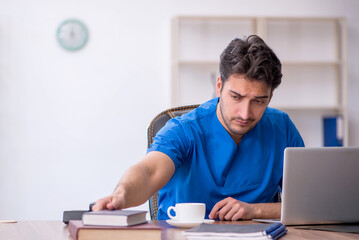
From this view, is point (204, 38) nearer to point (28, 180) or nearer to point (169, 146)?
point (28, 180)

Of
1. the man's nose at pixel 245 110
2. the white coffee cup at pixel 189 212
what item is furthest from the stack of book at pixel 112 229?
the man's nose at pixel 245 110

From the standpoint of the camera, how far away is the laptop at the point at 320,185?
53.1 inches

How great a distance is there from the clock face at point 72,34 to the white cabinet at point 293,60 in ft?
2.43

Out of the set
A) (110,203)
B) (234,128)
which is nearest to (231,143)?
(234,128)

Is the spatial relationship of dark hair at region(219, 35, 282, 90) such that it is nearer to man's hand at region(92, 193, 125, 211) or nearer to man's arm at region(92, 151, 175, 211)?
man's arm at region(92, 151, 175, 211)

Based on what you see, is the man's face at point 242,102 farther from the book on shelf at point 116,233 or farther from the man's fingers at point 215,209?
the book on shelf at point 116,233

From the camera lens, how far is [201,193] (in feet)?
5.89

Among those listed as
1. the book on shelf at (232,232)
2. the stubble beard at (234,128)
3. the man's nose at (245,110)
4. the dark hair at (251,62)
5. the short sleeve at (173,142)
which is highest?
the dark hair at (251,62)

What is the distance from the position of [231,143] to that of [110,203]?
762mm

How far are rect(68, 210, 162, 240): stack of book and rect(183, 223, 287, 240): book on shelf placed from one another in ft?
0.42

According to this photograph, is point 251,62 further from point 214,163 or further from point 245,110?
point 214,163

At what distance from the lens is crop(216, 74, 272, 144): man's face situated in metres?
1.78

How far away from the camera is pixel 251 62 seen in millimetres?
1779

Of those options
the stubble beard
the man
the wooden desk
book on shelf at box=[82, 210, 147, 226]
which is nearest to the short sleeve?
the man
